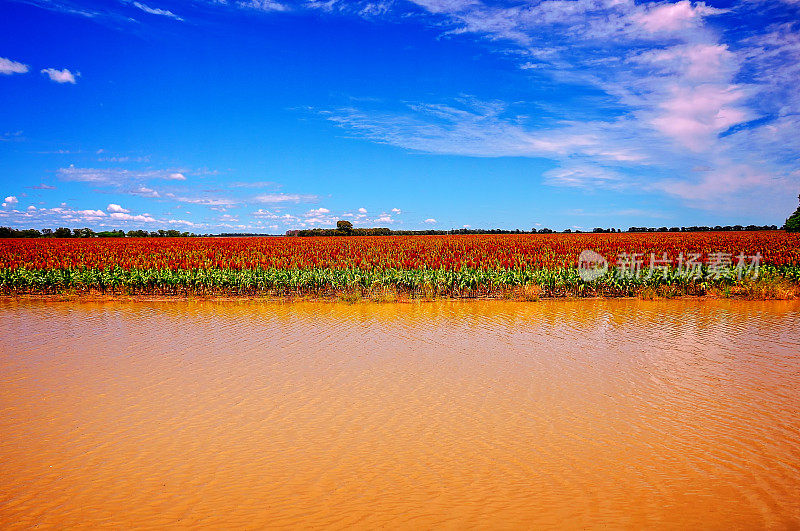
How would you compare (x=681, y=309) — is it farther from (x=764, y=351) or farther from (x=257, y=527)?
(x=257, y=527)

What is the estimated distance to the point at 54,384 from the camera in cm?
699

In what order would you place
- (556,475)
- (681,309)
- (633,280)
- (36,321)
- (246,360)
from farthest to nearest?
1. (633,280)
2. (681,309)
3. (36,321)
4. (246,360)
5. (556,475)

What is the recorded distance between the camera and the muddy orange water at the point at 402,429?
3875 mm

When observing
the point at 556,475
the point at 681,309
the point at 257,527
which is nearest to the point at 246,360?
the point at 257,527

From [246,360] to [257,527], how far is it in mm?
4866
